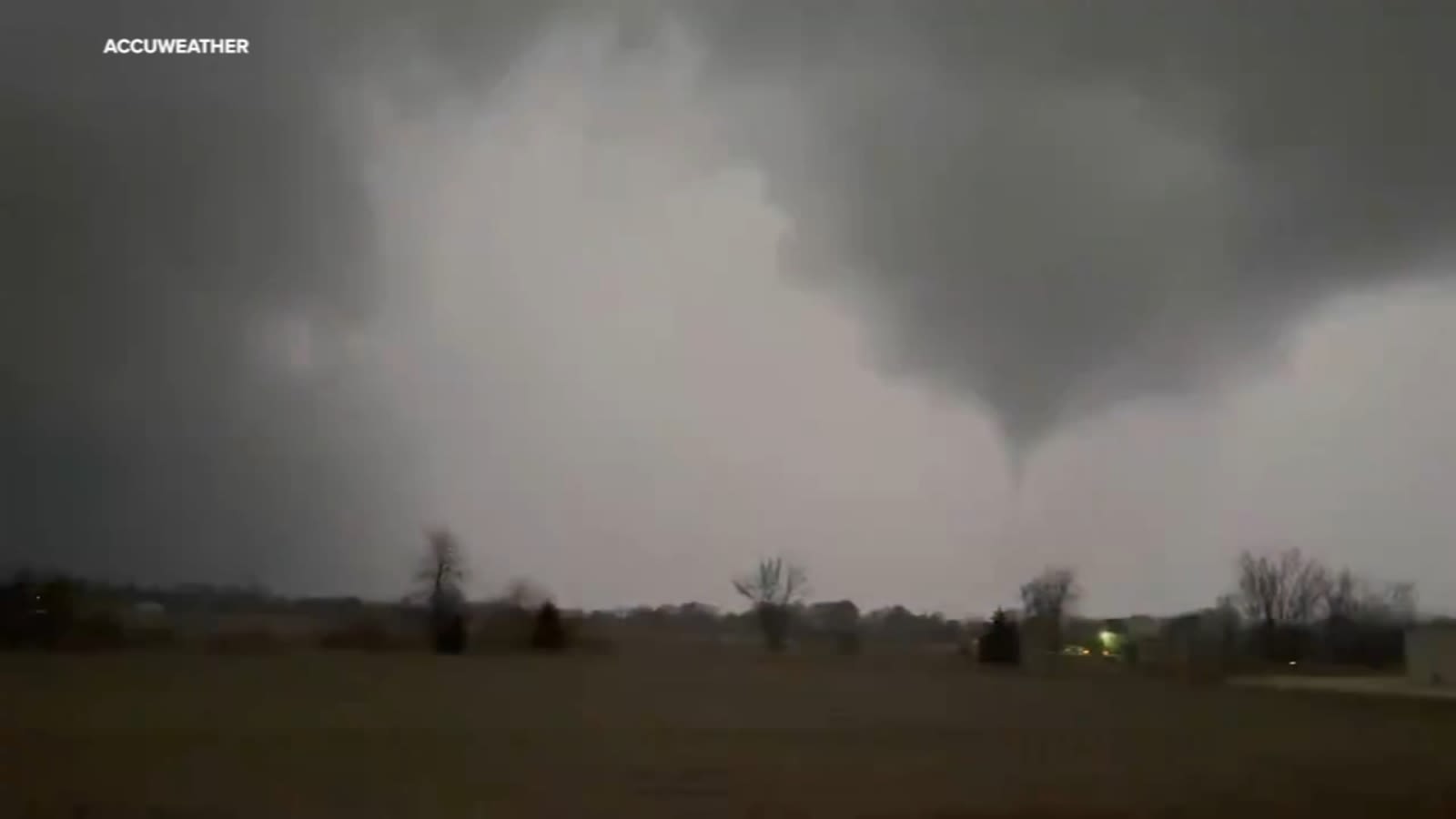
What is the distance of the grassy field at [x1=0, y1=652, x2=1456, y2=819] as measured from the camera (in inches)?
361

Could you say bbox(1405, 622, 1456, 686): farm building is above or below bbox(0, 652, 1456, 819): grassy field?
above

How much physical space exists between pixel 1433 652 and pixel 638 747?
23992mm

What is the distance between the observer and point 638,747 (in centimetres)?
Answer: 1205

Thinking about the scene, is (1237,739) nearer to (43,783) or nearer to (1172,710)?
(1172,710)

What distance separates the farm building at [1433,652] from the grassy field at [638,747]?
8449 millimetres

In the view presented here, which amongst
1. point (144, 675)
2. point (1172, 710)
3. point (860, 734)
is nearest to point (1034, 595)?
point (1172, 710)

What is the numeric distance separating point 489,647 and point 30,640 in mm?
7129

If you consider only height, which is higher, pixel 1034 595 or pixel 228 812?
pixel 1034 595

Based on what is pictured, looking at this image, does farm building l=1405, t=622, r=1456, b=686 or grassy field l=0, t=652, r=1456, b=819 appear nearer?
grassy field l=0, t=652, r=1456, b=819

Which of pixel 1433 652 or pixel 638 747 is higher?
pixel 1433 652

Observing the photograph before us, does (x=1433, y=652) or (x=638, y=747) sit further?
(x=1433, y=652)

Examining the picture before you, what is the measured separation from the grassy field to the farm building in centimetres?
845

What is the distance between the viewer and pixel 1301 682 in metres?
27.3

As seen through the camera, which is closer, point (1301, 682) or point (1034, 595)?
point (1034, 595)
